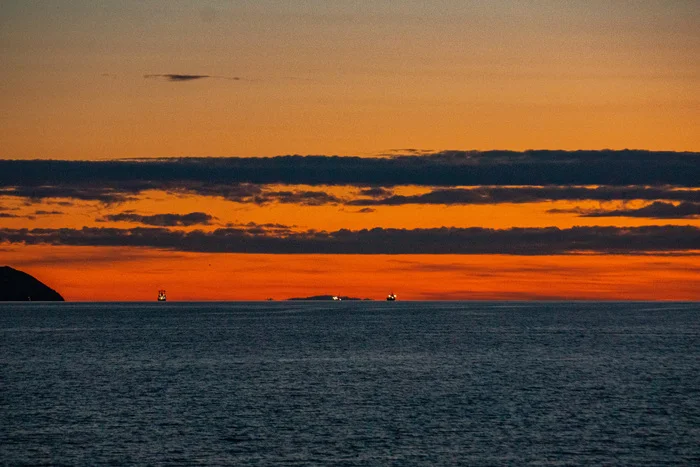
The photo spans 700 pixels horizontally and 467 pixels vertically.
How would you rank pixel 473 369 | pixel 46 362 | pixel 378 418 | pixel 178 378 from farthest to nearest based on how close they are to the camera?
pixel 46 362 → pixel 473 369 → pixel 178 378 → pixel 378 418

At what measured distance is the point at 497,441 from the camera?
6738 centimetres

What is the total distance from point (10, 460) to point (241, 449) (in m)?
13.4

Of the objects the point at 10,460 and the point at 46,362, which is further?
the point at 46,362

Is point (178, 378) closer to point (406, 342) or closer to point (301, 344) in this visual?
point (301, 344)

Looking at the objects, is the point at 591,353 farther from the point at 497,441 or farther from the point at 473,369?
the point at 497,441

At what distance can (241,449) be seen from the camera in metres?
64.2

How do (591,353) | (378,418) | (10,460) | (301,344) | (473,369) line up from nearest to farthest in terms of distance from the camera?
(10,460)
(378,418)
(473,369)
(591,353)
(301,344)

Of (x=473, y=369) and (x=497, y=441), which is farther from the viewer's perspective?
(x=473, y=369)

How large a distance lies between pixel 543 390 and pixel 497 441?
29.3 metres

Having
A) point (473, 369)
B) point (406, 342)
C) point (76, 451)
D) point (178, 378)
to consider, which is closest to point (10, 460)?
point (76, 451)

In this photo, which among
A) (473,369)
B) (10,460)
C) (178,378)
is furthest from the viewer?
(473,369)

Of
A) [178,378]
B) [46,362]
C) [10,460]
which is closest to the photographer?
[10,460]

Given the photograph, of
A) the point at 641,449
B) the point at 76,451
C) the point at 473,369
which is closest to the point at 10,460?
the point at 76,451

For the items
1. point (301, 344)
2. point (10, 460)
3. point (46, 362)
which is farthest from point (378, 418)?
point (301, 344)
